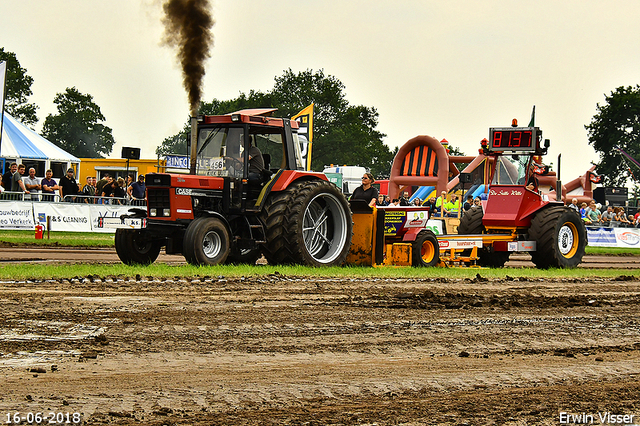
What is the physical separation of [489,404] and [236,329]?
2.41m

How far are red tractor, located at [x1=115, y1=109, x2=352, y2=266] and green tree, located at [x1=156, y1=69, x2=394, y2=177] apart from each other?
62.9m

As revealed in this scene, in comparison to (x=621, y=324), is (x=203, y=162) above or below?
above

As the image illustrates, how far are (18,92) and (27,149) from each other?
4930 centimetres

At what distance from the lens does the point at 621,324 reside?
23.4 feet

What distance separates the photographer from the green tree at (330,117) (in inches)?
2972

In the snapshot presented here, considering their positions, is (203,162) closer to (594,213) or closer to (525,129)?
(525,129)

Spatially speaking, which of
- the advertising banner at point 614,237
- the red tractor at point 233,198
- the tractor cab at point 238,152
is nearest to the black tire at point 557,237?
the red tractor at point 233,198

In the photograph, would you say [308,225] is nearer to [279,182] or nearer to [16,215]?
[279,182]

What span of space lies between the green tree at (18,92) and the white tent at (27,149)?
4617 centimetres

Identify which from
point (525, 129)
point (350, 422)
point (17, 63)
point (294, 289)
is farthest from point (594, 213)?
point (17, 63)

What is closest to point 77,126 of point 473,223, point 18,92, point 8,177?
point 18,92

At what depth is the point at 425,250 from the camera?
13680 millimetres

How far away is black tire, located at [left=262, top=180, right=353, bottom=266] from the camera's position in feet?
37.6

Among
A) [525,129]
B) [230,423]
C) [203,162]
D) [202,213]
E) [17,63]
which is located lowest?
[230,423]
